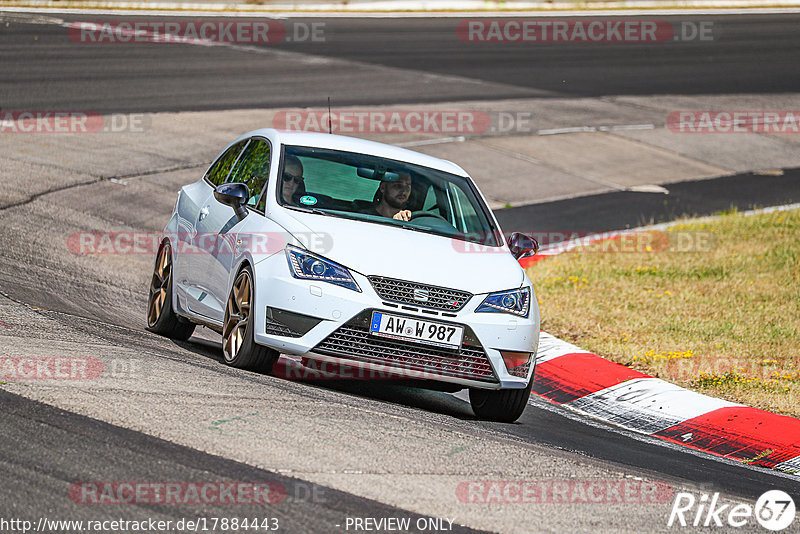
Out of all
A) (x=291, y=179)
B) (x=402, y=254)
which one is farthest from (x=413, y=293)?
(x=291, y=179)

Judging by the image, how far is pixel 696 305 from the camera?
11.0 m

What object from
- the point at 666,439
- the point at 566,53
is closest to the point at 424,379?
the point at 666,439

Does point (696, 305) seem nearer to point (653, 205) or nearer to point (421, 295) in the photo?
point (421, 295)

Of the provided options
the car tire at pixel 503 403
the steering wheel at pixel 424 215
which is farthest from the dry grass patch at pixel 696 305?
the steering wheel at pixel 424 215

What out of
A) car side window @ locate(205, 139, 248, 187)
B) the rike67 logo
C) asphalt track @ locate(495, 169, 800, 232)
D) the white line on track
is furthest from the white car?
the white line on track

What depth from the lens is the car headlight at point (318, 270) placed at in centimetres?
690

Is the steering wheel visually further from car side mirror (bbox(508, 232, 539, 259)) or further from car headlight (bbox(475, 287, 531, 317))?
car headlight (bbox(475, 287, 531, 317))

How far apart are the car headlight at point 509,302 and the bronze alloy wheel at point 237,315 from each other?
1.46m

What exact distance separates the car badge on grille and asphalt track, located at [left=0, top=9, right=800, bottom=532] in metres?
0.68

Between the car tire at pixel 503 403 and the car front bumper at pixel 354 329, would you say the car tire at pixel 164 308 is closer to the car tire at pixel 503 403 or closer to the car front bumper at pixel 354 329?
the car front bumper at pixel 354 329

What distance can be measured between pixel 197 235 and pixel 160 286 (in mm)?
845

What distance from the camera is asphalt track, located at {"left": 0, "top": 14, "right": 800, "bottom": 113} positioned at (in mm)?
20094

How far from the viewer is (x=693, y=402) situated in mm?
8367

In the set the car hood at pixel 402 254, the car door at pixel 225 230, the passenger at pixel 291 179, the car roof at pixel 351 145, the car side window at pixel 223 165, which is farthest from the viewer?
the car side window at pixel 223 165
